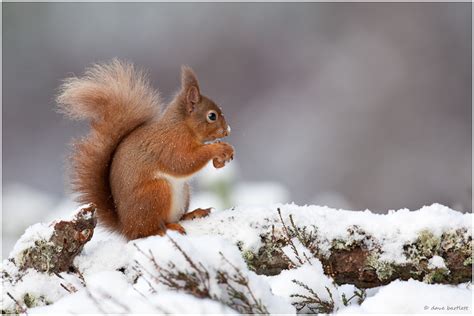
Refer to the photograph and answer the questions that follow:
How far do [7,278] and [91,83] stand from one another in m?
0.70

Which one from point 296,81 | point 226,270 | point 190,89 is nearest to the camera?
point 226,270

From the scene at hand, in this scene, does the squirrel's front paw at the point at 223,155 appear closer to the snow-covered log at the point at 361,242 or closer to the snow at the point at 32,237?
the snow-covered log at the point at 361,242

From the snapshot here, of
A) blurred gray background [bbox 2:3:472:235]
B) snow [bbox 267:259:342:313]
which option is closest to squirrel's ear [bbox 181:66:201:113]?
snow [bbox 267:259:342:313]

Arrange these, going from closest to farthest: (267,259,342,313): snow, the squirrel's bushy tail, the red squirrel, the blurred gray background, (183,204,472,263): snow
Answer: (267,259,342,313): snow < (183,204,472,263): snow < the red squirrel < the squirrel's bushy tail < the blurred gray background

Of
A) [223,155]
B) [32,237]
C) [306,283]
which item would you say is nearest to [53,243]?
[32,237]

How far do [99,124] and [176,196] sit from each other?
361mm

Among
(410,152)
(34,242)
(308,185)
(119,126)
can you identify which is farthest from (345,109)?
(34,242)

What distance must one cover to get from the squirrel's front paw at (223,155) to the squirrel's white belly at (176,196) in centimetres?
11

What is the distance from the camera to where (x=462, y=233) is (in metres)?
1.95

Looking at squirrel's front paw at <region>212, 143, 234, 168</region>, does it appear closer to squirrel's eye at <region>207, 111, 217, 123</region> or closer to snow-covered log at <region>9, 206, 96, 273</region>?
squirrel's eye at <region>207, 111, 217, 123</region>

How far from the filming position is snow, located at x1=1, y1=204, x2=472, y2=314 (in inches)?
60.6

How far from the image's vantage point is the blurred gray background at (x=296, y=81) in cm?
566

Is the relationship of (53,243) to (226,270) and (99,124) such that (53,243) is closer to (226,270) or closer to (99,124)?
(99,124)

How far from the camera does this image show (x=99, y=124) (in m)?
2.32
